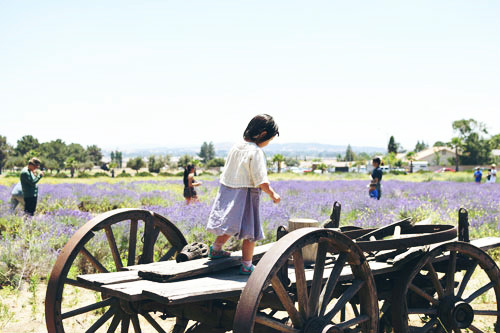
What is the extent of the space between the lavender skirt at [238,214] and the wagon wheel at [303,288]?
44 centimetres

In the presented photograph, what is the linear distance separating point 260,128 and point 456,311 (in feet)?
7.41

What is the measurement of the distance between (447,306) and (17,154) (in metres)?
128

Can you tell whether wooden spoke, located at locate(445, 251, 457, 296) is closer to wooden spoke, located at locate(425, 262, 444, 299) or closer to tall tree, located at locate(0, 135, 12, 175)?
wooden spoke, located at locate(425, 262, 444, 299)

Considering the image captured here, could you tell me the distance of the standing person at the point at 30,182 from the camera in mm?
9367

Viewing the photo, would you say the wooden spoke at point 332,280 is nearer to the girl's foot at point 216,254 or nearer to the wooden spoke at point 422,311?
the girl's foot at point 216,254

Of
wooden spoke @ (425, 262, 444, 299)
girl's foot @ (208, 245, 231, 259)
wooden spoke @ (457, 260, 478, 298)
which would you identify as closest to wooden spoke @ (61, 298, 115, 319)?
girl's foot @ (208, 245, 231, 259)

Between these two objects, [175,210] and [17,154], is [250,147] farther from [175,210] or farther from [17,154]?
[17,154]

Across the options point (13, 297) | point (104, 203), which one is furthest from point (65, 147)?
point (13, 297)

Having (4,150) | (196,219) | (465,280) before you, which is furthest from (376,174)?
(4,150)

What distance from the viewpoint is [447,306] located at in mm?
3703

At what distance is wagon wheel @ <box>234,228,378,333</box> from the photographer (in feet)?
7.65

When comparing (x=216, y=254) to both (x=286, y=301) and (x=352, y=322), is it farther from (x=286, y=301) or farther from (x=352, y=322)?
(x=352, y=322)

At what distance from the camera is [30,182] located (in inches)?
374

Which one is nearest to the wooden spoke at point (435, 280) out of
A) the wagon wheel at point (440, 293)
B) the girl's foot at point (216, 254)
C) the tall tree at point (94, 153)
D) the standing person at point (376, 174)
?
the wagon wheel at point (440, 293)
